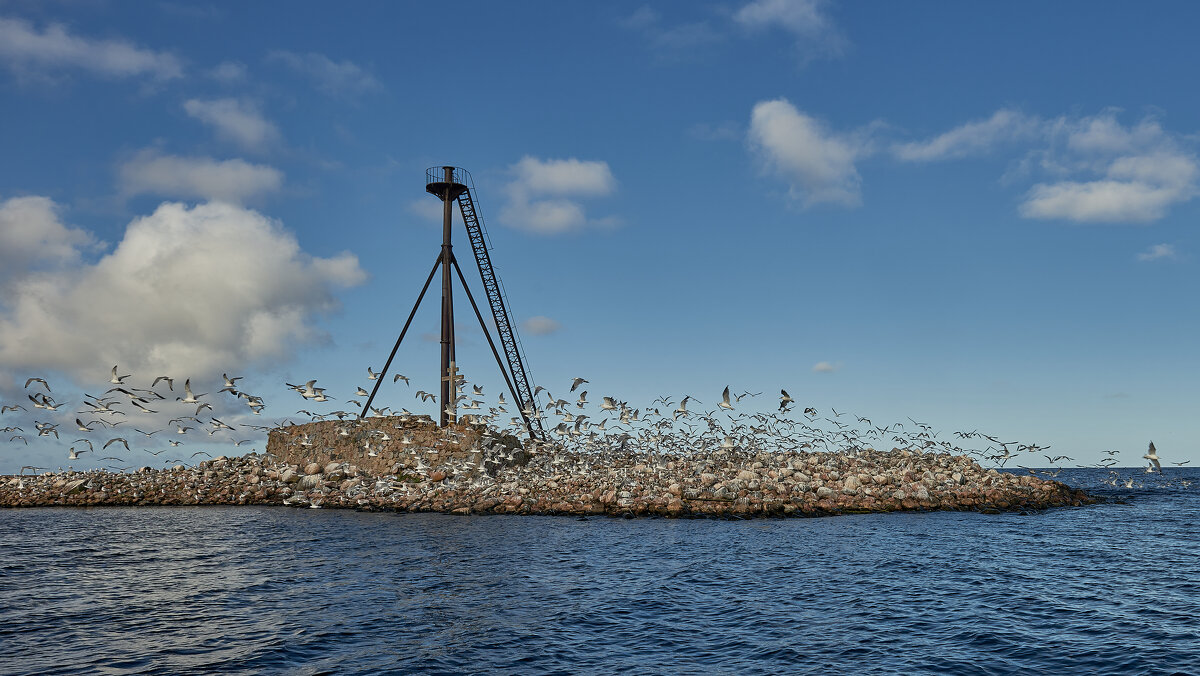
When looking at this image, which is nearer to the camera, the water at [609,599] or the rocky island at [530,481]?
the water at [609,599]

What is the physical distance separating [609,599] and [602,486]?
18.8 metres

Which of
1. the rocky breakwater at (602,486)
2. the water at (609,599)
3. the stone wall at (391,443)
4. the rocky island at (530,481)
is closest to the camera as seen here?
the water at (609,599)

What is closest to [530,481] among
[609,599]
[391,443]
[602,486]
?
[602,486]

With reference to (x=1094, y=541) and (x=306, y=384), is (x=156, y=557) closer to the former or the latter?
(x=306, y=384)

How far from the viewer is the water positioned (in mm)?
12141

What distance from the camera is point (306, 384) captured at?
26.5m

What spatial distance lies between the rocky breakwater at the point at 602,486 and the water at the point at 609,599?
430 cm

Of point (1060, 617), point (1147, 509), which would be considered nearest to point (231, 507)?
point (1060, 617)

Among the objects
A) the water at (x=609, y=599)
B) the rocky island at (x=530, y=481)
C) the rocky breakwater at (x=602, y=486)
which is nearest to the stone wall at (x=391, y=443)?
the rocky island at (x=530, y=481)

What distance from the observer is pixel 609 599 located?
53.5 feet

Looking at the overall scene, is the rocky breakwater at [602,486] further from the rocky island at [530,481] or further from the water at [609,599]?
the water at [609,599]

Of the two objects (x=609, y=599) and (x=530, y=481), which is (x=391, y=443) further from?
(x=609, y=599)

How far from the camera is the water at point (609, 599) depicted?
478 inches

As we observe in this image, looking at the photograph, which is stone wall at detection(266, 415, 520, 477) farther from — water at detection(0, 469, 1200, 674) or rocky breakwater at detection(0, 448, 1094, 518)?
water at detection(0, 469, 1200, 674)
